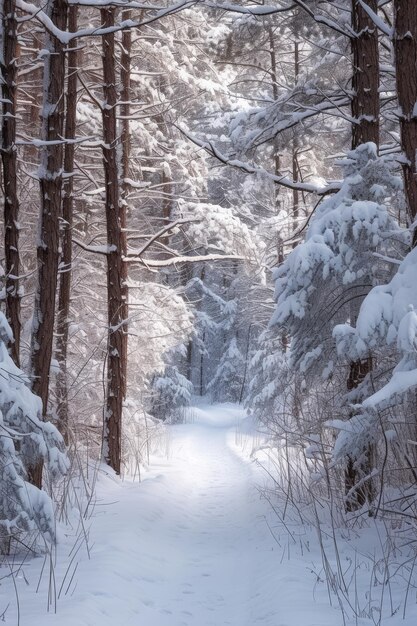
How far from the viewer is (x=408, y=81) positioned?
4996 millimetres

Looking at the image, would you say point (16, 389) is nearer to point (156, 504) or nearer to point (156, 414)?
point (156, 504)

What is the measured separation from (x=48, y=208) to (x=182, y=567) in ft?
12.8

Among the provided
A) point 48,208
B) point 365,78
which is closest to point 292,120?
point 365,78

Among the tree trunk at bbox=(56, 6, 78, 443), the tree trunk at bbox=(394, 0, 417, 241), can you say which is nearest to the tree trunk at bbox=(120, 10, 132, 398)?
the tree trunk at bbox=(56, 6, 78, 443)

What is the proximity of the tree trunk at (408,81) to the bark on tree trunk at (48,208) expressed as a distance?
352 centimetres

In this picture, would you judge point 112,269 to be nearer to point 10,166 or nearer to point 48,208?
point 48,208

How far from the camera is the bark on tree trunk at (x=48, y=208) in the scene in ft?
21.6

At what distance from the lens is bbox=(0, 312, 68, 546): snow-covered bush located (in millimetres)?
4465

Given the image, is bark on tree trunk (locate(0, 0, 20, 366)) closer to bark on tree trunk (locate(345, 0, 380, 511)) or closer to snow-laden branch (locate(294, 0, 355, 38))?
snow-laden branch (locate(294, 0, 355, 38))

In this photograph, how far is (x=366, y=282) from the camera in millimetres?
6211

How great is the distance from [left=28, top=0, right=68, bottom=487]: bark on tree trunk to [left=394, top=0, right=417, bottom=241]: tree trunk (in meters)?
3.52

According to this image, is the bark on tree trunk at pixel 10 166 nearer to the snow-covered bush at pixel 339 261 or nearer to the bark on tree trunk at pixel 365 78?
the snow-covered bush at pixel 339 261

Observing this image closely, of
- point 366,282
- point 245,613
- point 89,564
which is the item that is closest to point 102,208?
point 366,282

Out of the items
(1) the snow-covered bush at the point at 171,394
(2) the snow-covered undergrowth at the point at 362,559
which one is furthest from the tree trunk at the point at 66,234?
(1) the snow-covered bush at the point at 171,394
